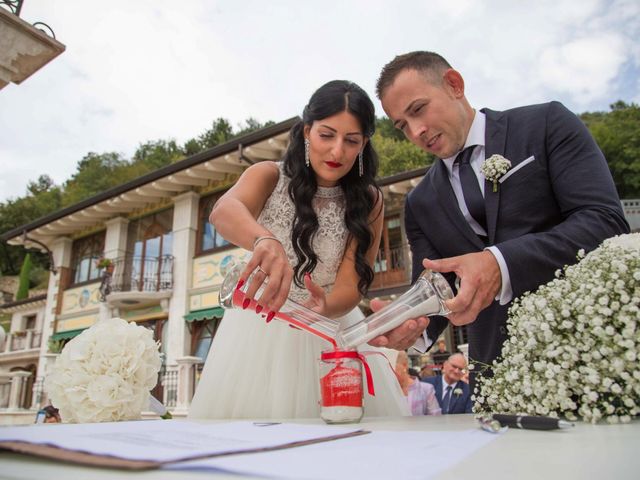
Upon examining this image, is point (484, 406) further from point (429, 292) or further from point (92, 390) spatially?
point (92, 390)

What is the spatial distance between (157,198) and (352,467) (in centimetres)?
1586

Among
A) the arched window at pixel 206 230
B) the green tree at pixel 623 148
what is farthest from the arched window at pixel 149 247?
the green tree at pixel 623 148

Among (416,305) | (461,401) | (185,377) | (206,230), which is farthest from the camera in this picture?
(206,230)

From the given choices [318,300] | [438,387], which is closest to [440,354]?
[438,387]

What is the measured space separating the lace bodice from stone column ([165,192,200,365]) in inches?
472

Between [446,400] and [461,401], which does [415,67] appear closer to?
[461,401]

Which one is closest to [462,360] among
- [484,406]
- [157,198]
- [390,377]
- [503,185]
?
[390,377]

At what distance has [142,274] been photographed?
583 inches

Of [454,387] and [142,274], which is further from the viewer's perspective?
[142,274]

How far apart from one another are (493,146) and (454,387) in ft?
14.3

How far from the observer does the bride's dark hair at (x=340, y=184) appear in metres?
2.06

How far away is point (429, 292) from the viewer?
1.22 m

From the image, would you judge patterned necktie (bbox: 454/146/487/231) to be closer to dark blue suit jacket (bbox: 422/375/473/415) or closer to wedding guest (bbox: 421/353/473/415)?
dark blue suit jacket (bbox: 422/375/473/415)

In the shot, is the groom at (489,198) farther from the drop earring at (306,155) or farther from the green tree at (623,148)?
the green tree at (623,148)
